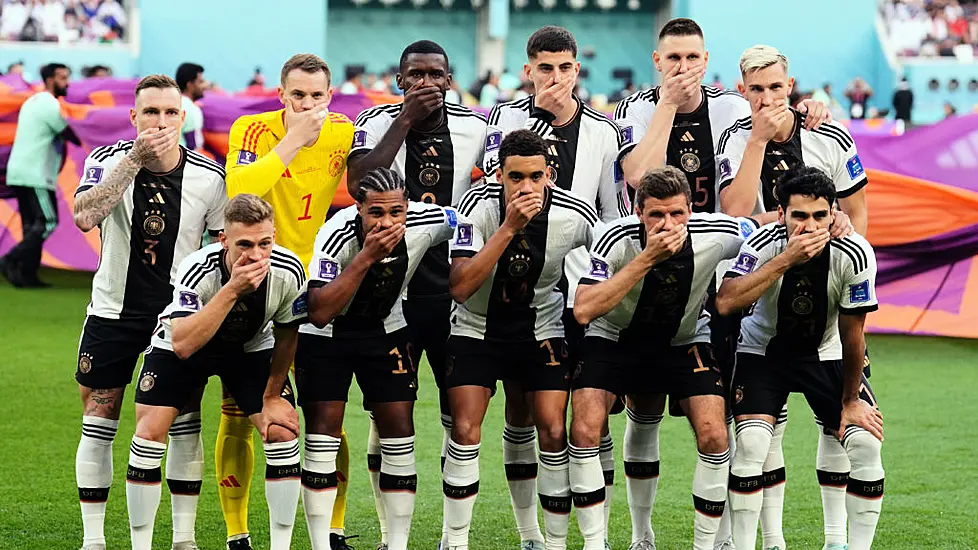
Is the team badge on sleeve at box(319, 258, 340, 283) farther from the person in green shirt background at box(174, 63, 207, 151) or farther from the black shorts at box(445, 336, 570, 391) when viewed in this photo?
the person in green shirt background at box(174, 63, 207, 151)

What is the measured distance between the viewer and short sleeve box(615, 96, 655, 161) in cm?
623

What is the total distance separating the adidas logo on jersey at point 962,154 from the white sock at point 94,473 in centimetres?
930

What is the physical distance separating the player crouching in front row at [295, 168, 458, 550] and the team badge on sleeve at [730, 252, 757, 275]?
1220 mm

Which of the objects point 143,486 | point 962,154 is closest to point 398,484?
point 143,486

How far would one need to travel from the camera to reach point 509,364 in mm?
5805

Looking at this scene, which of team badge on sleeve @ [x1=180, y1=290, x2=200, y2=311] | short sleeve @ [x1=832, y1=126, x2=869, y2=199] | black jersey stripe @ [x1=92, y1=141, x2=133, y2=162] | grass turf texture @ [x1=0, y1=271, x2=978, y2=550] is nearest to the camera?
team badge on sleeve @ [x1=180, y1=290, x2=200, y2=311]

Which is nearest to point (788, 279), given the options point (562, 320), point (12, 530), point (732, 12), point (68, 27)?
point (562, 320)

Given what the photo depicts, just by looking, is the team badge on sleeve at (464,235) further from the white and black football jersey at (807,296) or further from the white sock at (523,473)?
the white and black football jersey at (807,296)

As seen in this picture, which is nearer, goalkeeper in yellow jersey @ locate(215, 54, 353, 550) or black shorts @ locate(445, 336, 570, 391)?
black shorts @ locate(445, 336, 570, 391)

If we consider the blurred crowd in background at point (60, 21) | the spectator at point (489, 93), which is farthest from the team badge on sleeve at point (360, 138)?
the blurred crowd in background at point (60, 21)

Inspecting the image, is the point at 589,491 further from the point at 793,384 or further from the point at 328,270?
the point at 328,270

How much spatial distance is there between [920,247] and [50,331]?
7.95 meters

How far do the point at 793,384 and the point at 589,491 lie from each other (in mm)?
1001

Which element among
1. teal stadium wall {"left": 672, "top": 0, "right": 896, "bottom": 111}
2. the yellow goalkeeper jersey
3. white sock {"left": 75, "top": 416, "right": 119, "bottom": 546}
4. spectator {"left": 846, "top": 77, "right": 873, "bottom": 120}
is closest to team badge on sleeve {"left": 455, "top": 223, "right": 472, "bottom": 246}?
the yellow goalkeeper jersey
